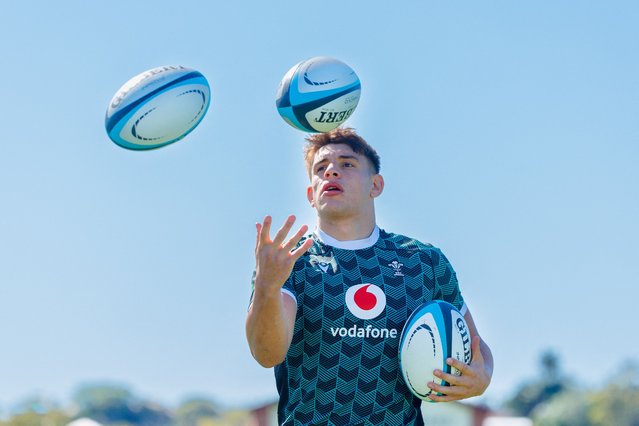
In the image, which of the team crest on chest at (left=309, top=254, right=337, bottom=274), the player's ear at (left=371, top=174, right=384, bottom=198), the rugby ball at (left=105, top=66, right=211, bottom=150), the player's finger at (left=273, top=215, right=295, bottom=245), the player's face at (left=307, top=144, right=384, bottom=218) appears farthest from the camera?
the rugby ball at (left=105, top=66, right=211, bottom=150)

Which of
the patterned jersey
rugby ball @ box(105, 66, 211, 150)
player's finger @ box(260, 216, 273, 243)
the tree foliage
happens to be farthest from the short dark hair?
the tree foliage

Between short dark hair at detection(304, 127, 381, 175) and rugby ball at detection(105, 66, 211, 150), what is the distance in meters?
1.34

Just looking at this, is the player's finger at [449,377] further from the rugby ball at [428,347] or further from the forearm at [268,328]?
the forearm at [268,328]

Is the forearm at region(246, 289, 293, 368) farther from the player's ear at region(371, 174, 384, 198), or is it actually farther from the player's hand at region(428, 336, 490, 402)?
the player's ear at region(371, 174, 384, 198)

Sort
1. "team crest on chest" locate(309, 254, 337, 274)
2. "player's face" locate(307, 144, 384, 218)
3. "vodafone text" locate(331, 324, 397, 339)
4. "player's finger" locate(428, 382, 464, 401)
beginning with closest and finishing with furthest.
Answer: "player's finger" locate(428, 382, 464, 401), "vodafone text" locate(331, 324, 397, 339), "team crest on chest" locate(309, 254, 337, 274), "player's face" locate(307, 144, 384, 218)

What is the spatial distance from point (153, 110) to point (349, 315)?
108 inches

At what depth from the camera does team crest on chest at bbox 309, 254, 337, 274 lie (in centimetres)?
870

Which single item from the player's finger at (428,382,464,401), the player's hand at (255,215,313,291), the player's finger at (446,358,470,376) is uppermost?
the player's hand at (255,215,313,291)

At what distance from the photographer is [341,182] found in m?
8.85

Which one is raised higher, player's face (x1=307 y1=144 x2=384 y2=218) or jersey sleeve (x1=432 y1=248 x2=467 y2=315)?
Answer: player's face (x1=307 y1=144 x2=384 y2=218)

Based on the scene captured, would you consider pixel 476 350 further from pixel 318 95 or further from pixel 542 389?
pixel 542 389

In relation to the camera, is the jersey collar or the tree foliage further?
the tree foliage

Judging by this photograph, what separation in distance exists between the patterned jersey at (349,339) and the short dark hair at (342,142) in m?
0.80

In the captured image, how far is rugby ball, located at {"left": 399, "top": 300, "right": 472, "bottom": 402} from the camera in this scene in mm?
8164
